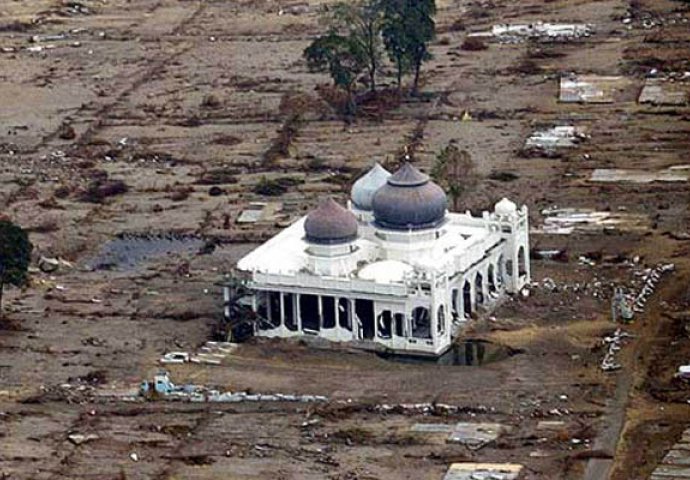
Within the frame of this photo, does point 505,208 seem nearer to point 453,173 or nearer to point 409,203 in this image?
point 409,203

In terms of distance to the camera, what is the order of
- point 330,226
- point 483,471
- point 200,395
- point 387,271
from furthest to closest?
point 330,226 → point 387,271 → point 200,395 → point 483,471

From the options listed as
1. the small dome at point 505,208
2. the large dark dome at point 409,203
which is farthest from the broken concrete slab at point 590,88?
the large dark dome at point 409,203

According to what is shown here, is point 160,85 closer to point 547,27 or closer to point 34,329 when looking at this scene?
point 547,27

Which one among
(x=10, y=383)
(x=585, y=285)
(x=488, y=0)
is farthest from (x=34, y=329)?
(x=488, y=0)

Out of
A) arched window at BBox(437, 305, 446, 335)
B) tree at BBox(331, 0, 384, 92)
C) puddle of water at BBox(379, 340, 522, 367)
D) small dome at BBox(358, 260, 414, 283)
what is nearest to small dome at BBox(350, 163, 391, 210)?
small dome at BBox(358, 260, 414, 283)

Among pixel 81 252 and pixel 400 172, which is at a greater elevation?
pixel 400 172

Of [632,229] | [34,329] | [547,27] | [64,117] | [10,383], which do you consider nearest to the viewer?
[10,383]

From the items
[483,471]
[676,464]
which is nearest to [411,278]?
[483,471]
